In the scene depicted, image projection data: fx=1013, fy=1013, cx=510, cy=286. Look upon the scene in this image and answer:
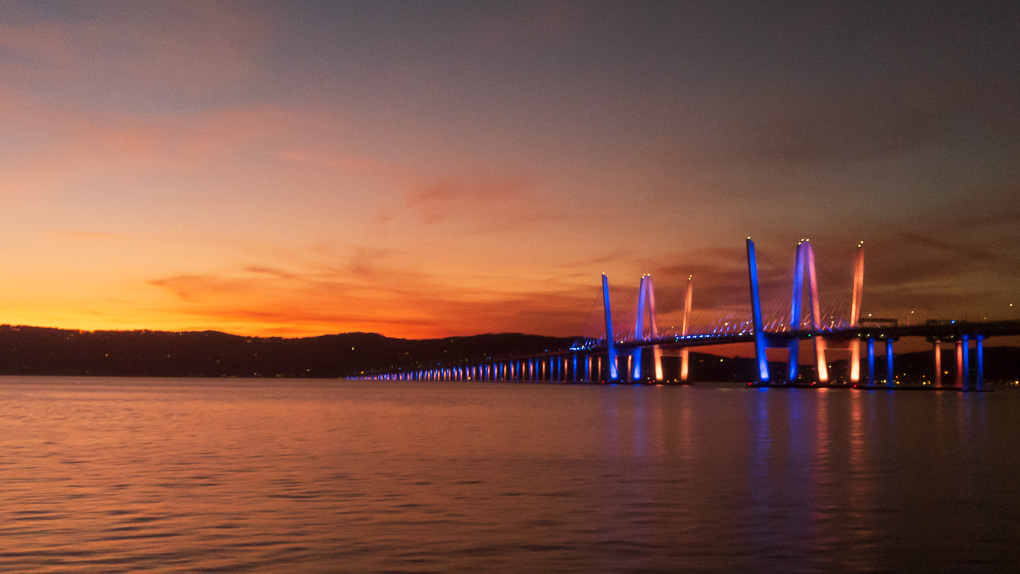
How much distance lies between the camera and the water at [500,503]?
11.5 meters

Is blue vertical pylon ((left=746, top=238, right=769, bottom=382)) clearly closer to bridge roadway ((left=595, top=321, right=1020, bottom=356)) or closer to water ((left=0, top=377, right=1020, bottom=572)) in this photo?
bridge roadway ((left=595, top=321, right=1020, bottom=356))

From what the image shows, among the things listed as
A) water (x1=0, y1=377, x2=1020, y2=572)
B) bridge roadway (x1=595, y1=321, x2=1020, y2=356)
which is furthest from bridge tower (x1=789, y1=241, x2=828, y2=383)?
water (x1=0, y1=377, x2=1020, y2=572)

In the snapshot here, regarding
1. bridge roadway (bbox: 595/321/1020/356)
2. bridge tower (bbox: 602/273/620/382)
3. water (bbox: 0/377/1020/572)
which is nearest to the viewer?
water (bbox: 0/377/1020/572)

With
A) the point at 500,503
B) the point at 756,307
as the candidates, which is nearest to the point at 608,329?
the point at 756,307

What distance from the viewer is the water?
11.5 meters

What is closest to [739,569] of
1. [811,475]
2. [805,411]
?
[811,475]

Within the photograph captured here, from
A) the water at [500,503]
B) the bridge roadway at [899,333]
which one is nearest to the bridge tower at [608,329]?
the bridge roadway at [899,333]

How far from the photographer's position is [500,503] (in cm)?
1627

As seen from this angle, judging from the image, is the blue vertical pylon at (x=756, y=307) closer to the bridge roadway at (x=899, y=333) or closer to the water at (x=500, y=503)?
the bridge roadway at (x=899, y=333)

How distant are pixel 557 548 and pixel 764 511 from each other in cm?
493

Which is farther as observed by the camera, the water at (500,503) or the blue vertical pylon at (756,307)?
the blue vertical pylon at (756,307)

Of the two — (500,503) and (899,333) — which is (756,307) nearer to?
(899,333)

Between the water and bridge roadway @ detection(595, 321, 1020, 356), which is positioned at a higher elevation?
bridge roadway @ detection(595, 321, 1020, 356)

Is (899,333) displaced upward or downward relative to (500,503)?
upward
